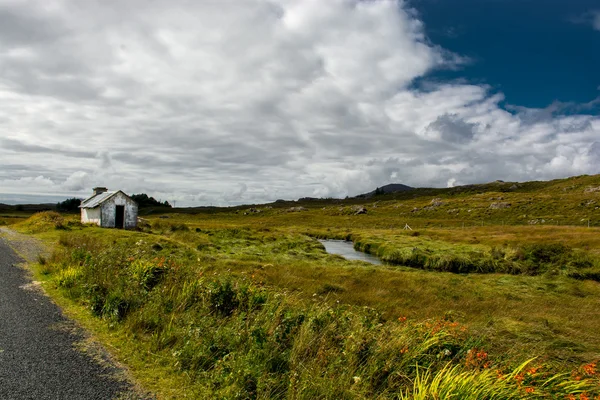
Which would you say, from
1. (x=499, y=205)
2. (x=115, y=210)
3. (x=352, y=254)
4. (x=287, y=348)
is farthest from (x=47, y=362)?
(x=499, y=205)

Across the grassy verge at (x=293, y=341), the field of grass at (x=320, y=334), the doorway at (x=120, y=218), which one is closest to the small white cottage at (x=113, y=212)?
the doorway at (x=120, y=218)

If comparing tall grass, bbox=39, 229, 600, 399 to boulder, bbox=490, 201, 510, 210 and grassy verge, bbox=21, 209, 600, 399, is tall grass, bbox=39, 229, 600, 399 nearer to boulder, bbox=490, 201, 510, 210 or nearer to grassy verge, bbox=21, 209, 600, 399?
grassy verge, bbox=21, 209, 600, 399

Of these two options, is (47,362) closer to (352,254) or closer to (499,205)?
(352,254)

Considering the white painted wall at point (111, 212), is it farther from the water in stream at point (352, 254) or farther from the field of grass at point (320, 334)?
the field of grass at point (320, 334)

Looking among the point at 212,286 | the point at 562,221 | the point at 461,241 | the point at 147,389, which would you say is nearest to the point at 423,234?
the point at 461,241

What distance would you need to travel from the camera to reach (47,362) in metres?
7.54

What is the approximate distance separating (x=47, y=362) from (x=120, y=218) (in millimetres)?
47636

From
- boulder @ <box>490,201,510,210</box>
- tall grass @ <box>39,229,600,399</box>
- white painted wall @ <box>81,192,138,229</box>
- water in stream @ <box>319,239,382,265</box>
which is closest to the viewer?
tall grass @ <box>39,229,600,399</box>

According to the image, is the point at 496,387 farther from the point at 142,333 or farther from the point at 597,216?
the point at 597,216

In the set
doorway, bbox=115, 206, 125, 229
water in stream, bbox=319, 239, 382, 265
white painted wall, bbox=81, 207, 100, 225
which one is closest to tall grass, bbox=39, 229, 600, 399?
→ water in stream, bbox=319, 239, 382, 265

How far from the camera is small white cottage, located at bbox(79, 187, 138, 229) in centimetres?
4906

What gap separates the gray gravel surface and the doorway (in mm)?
42225

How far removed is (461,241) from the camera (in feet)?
169

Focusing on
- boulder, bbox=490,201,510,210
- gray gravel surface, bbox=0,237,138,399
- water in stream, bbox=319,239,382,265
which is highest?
boulder, bbox=490,201,510,210
